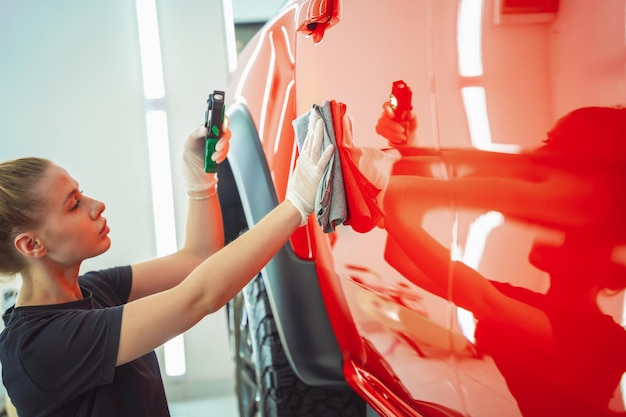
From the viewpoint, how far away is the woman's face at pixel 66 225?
4.29ft

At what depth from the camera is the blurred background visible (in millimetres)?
3439

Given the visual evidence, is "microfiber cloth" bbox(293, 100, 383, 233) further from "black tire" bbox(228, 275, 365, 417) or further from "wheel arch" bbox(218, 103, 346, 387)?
"black tire" bbox(228, 275, 365, 417)

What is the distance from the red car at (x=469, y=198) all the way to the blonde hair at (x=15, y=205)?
548 millimetres

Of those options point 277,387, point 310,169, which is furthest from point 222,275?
point 277,387

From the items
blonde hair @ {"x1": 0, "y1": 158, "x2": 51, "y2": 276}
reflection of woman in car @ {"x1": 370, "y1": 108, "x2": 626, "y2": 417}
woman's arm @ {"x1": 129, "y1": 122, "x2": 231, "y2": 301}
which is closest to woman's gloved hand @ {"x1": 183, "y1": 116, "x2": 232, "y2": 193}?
woman's arm @ {"x1": 129, "y1": 122, "x2": 231, "y2": 301}

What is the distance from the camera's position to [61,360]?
1176mm

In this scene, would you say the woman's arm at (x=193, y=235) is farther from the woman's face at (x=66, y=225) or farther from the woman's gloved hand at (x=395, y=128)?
the woman's gloved hand at (x=395, y=128)

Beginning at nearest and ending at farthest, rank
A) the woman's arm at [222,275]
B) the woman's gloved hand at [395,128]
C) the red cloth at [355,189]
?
1. the woman's gloved hand at [395,128]
2. the red cloth at [355,189]
3. the woman's arm at [222,275]

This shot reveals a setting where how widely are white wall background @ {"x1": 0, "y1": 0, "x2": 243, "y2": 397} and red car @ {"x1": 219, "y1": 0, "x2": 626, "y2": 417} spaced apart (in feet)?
7.70

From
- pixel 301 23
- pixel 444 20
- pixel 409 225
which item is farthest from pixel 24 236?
pixel 444 20

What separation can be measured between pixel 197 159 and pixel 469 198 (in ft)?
3.22

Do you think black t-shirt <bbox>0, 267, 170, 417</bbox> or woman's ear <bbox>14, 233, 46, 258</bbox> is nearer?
black t-shirt <bbox>0, 267, 170, 417</bbox>

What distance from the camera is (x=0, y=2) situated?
11.2 feet

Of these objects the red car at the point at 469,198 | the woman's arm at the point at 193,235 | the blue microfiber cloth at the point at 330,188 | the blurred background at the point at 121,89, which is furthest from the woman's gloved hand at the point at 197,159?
the blurred background at the point at 121,89
